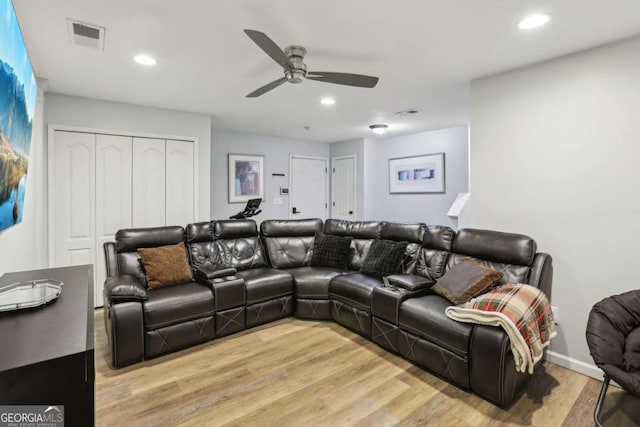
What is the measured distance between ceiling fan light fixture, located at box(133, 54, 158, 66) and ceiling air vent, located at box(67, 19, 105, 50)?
253 mm

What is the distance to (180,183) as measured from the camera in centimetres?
440

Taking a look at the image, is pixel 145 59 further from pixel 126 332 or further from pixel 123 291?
pixel 126 332

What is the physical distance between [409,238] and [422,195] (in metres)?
2.52

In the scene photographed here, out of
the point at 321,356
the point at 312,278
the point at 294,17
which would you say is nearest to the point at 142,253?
the point at 312,278

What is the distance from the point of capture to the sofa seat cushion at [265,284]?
3262 millimetres

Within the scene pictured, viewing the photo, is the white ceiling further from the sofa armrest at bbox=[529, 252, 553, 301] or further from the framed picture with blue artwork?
the framed picture with blue artwork

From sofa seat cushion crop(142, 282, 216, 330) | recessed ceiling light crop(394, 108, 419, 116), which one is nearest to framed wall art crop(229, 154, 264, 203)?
recessed ceiling light crop(394, 108, 419, 116)

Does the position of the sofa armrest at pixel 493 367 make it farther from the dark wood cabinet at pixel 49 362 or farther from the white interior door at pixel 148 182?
the white interior door at pixel 148 182

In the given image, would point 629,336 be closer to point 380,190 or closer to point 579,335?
point 579,335

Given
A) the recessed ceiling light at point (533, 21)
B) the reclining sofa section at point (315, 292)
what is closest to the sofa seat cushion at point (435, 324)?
the reclining sofa section at point (315, 292)

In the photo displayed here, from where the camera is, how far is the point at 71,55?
2602 mm

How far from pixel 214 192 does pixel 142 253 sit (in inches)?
101

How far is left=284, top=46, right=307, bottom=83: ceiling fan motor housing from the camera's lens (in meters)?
2.38

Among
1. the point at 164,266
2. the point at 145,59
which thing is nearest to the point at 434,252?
the point at 164,266
